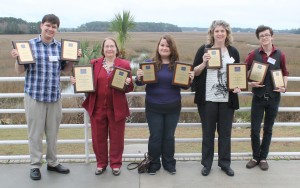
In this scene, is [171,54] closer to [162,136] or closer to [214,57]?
[214,57]

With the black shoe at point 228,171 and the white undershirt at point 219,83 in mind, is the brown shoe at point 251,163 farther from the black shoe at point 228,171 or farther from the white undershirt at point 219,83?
the white undershirt at point 219,83

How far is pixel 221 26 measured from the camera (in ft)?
15.1

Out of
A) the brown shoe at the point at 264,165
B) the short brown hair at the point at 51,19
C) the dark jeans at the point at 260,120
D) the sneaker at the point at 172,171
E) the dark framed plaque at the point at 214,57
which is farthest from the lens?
the brown shoe at the point at 264,165

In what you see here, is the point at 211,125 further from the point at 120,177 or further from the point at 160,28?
the point at 160,28

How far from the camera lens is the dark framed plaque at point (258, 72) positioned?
4.75 m

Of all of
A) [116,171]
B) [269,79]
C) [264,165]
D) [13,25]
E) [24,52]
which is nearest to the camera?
[24,52]

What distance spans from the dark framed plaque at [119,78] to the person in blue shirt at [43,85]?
1.88 ft

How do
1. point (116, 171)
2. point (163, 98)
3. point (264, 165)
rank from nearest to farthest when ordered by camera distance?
point (163, 98) → point (116, 171) → point (264, 165)

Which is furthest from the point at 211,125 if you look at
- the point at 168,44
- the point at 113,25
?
the point at 113,25

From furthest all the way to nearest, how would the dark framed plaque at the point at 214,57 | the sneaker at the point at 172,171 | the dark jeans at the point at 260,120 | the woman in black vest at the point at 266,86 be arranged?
the sneaker at the point at 172,171, the dark jeans at the point at 260,120, the woman in black vest at the point at 266,86, the dark framed plaque at the point at 214,57

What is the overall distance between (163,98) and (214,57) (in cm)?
83

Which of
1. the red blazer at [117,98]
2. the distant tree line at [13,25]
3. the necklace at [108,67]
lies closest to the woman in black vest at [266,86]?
the red blazer at [117,98]

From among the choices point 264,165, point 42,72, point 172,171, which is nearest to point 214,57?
point 172,171

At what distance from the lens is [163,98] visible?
187 inches
